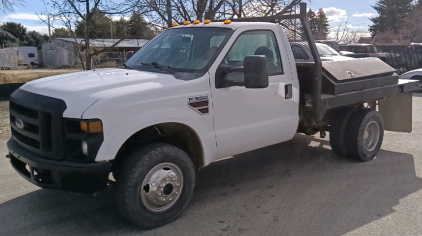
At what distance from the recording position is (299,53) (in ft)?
19.2

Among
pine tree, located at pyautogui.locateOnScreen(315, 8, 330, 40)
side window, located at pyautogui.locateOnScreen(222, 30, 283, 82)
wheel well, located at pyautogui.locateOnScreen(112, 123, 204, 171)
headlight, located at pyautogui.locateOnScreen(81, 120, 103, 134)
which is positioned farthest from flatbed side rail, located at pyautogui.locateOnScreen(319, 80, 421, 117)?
pine tree, located at pyautogui.locateOnScreen(315, 8, 330, 40)

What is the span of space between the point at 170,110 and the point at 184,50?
1088mm

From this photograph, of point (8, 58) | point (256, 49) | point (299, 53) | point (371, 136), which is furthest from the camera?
point (8, 58)

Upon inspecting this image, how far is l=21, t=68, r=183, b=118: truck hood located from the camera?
3.88 m

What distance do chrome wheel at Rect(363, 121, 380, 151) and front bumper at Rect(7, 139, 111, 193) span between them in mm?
4405

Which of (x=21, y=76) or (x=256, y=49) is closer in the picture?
(x=256, y=49)

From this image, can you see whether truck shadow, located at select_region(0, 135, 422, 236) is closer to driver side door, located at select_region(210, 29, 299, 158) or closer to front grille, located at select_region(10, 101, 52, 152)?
driver side door, located at select_region(210, 29, 299, 158)

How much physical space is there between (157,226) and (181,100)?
128 centimetres

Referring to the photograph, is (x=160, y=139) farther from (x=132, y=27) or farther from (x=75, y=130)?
(x=132, y=27)

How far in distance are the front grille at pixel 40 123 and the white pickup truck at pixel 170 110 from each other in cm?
1

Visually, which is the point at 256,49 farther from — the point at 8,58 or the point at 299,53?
the point at 8,58

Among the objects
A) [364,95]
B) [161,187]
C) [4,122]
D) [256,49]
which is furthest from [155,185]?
[4,122]

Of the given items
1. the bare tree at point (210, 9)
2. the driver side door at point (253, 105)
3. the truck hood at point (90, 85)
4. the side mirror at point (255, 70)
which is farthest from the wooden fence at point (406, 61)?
the truck hood at point (90, 85)

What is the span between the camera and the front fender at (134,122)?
151 inches
